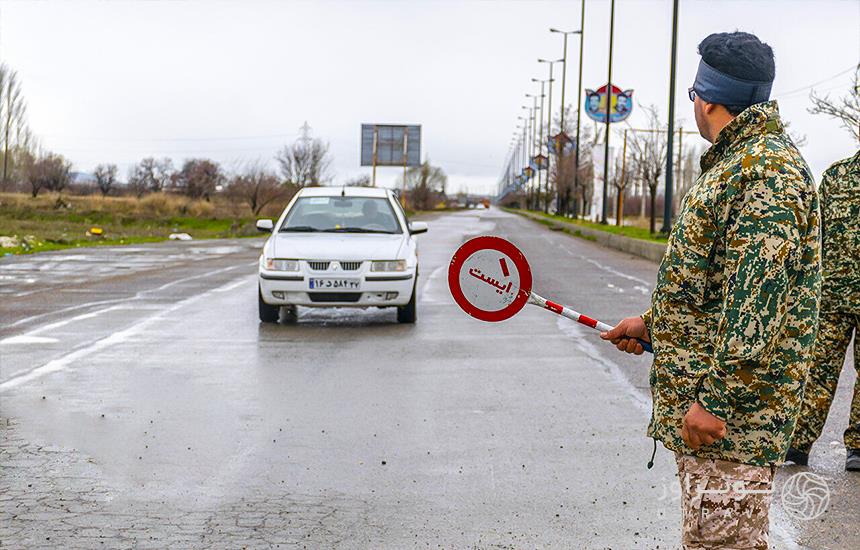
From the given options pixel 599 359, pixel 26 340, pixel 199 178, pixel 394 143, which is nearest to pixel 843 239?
pixel 599 359

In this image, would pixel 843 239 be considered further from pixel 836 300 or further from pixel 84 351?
pixel 84 351

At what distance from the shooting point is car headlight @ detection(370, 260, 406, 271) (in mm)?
12242

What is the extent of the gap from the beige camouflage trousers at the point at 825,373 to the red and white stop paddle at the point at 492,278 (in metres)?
2.78

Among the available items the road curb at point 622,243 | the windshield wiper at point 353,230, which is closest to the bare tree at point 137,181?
the road curb at point 622,243

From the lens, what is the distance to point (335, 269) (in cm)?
1218

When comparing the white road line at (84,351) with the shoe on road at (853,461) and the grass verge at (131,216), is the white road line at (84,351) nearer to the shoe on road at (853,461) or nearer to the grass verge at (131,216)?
the shoe on road at (853,461)

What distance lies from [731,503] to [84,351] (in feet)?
27.4

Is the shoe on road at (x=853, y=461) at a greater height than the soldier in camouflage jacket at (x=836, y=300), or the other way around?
the soldier in camouflage jacket at (x=836, y=300)

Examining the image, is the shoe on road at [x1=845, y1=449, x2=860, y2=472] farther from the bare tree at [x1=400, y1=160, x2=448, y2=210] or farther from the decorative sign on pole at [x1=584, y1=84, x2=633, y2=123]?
the bare tree at [x1=400, y1=160, x2=448, y2=210]

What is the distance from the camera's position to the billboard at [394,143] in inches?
3364

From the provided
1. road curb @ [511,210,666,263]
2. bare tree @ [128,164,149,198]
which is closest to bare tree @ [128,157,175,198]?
bare tree @ [128,164,149,198]

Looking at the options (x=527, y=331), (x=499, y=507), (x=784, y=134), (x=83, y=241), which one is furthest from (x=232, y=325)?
(x=83, y=241)

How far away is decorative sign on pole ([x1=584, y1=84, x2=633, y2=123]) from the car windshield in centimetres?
3621

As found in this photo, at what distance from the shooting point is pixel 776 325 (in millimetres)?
2873
